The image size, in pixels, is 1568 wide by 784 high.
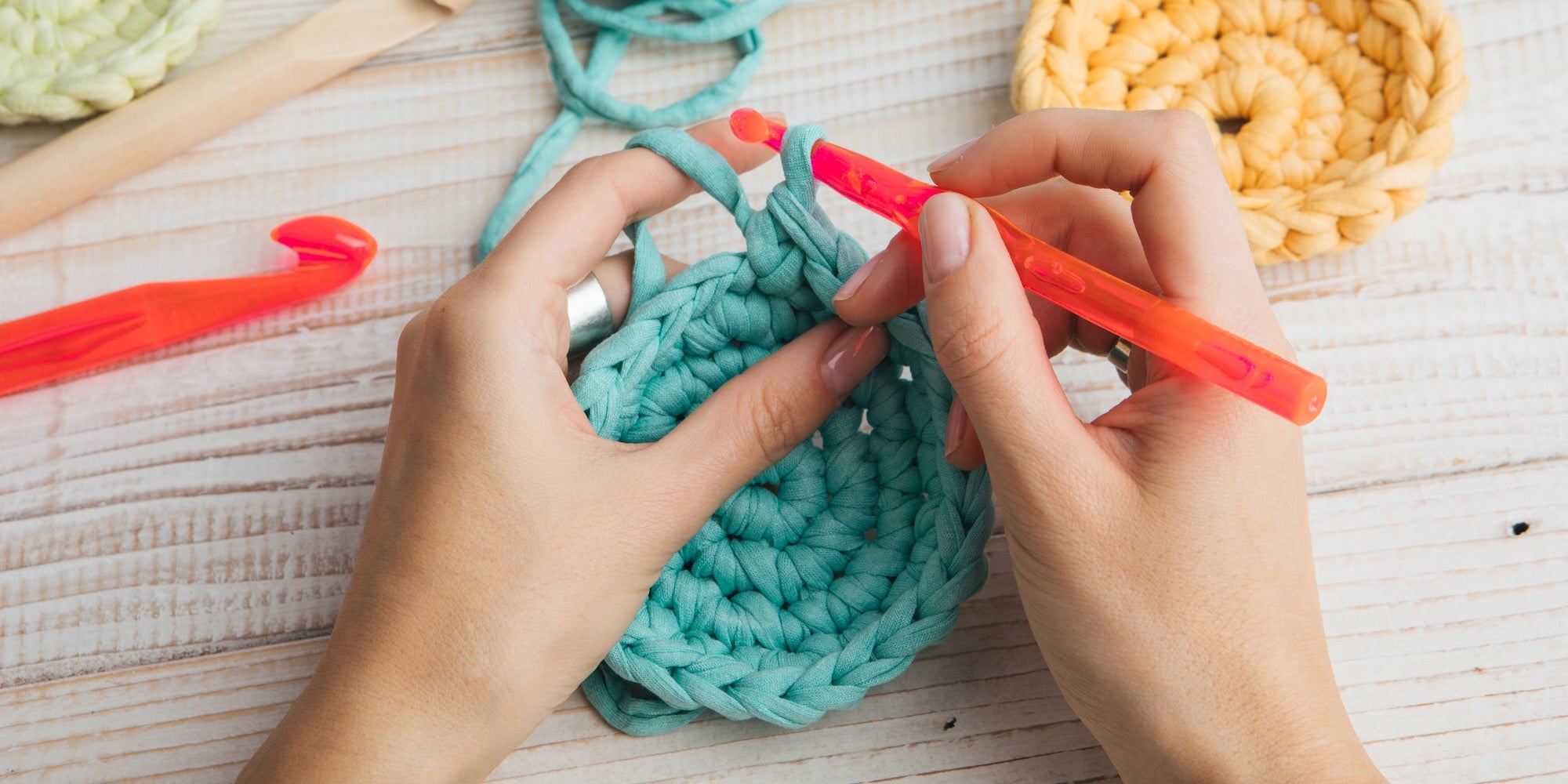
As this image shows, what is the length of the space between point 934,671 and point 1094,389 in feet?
0.87

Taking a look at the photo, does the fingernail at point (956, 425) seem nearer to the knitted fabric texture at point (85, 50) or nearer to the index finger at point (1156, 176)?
the index finger at point (1156, 176)

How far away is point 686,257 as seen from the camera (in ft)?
3.02

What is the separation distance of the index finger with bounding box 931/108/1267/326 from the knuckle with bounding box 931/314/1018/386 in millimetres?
138

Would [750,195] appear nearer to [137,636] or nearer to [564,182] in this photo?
[564,182]

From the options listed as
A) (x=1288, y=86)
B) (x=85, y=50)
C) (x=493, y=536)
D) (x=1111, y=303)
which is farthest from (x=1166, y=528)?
(x=85, y=50)

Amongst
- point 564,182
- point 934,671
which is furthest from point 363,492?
point 934,671

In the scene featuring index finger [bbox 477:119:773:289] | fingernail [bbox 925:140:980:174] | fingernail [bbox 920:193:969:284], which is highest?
fingernail [bbox 920:193:969:284]

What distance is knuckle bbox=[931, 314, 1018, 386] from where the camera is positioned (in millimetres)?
595

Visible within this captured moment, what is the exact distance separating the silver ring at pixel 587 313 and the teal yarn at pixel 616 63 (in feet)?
0.64

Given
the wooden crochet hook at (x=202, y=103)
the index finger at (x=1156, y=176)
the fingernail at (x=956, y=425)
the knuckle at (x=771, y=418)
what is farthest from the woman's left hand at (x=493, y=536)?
the wooden crochet hook at (x=202, y=103)

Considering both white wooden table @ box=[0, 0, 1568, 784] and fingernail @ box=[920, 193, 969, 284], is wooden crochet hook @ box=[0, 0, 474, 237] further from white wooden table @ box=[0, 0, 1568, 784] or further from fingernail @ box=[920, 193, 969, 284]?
fingernail @ box=[920, 193, 969, 284]

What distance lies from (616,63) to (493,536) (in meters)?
0.52

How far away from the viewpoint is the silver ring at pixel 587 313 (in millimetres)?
762

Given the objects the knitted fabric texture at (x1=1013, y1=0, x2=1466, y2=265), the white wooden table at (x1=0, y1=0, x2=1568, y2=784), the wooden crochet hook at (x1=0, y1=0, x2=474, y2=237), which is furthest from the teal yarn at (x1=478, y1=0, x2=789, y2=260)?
the knitted fabric texture at (x1=1013, y1=0, x2=1466, y2=265)
